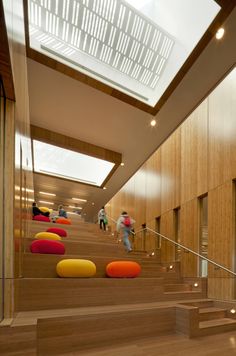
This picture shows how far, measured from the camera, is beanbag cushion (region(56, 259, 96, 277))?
4691 mm

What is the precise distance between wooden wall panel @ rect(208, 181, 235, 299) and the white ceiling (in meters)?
2.38

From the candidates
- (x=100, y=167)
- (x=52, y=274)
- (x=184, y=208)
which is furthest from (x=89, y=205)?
(x=52, y=274)

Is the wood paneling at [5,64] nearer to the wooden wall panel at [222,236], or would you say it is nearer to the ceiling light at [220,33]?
the ceiling light at [220,33]

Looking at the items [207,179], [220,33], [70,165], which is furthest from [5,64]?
[70,165]

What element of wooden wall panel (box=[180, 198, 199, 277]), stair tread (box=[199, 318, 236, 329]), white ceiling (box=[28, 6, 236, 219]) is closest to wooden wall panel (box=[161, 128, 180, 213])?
wooden wall panel (box=[180, 198, 199, 277])

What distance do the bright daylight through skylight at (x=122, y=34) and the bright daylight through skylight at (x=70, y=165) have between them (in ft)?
19.3

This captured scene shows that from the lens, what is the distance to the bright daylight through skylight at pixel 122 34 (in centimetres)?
507

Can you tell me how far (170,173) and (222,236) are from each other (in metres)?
4.42

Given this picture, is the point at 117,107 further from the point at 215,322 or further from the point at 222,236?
the point at 215,322

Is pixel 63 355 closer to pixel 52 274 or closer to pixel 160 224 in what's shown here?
pixel 52 274

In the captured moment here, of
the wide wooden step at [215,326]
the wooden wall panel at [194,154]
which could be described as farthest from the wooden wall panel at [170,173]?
the wide wooden step at [215,326]

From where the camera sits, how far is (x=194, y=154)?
31.2ft

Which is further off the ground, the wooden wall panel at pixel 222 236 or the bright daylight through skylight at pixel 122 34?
the bright daylight through skylight at pixel 122 34

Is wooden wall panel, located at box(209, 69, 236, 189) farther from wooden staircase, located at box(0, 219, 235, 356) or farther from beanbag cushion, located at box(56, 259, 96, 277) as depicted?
beanbag cushion, located at box(56, 259, 96, 277)
